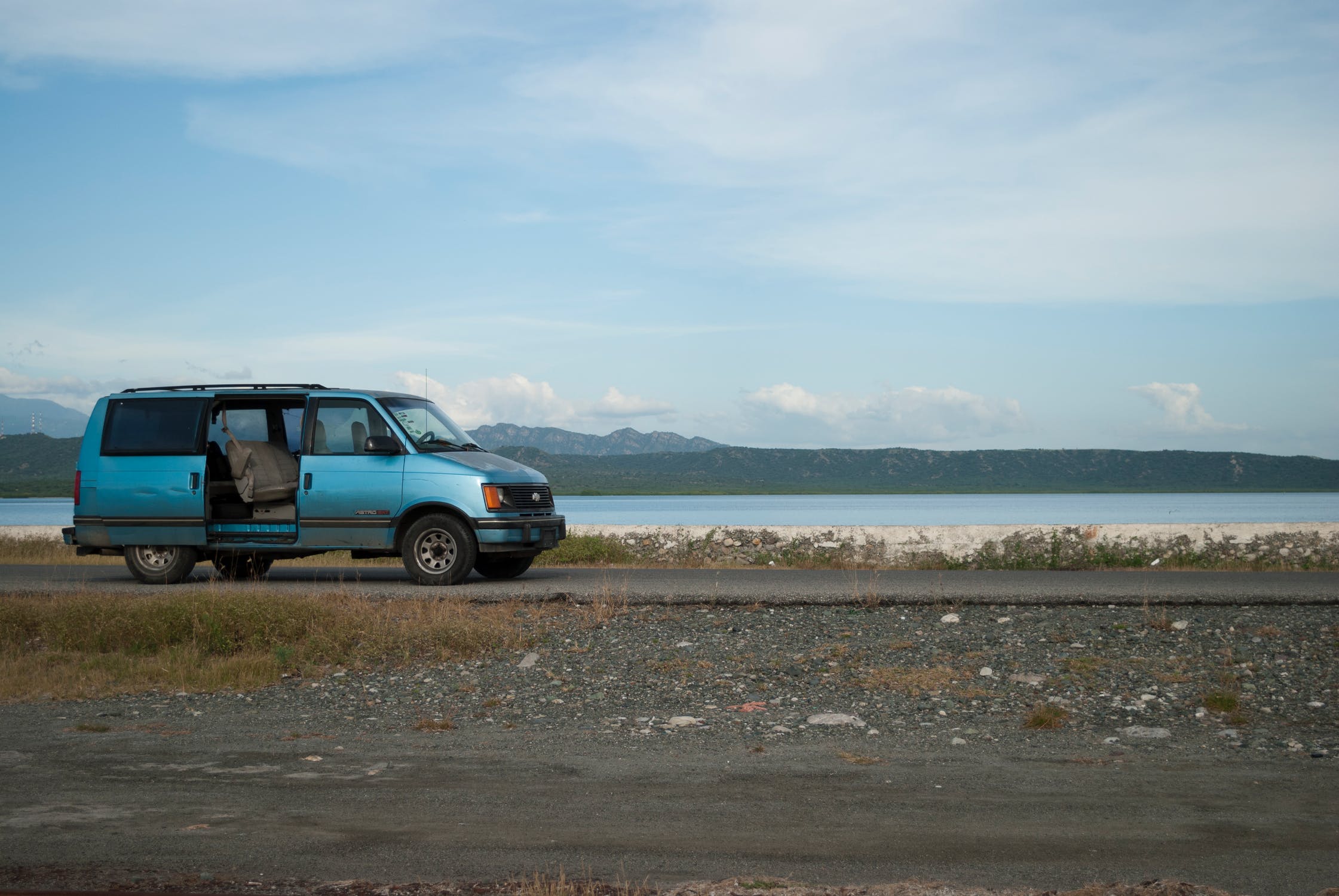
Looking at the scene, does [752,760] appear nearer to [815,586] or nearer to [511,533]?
[815,586]

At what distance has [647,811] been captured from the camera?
5.12m

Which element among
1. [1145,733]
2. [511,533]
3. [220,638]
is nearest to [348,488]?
[511,533]

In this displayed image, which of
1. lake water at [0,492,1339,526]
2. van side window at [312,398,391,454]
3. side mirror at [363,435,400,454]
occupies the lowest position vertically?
lake water at [0,492,1339,526]

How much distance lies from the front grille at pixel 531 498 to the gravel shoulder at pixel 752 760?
2.92 m

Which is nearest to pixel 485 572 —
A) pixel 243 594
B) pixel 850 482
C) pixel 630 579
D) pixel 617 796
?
pixel 630 579

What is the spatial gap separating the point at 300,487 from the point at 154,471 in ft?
6.49

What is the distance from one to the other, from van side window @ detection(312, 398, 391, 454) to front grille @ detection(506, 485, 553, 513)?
66.3 inches

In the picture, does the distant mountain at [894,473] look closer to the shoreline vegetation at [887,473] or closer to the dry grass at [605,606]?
the shoreline vegetation at [887,473]

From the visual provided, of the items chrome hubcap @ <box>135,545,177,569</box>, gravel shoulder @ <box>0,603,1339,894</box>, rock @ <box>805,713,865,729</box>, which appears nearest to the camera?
gravel shoulder @ <box>0,603,1339,894</box>

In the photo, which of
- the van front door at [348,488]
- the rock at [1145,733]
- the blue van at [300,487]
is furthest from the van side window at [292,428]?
the rock at [1145,733]

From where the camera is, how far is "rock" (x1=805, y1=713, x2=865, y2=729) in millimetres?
7180

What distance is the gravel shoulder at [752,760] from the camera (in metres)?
4.47

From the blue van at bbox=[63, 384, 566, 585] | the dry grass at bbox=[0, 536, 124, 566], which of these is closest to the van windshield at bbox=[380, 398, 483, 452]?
the blue van at bbox=[63, 384, 566, 585]

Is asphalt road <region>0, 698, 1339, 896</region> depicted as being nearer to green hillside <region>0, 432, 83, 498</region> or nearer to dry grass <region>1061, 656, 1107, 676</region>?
dry grass <region>1061, 656, 1107, 676</region>
